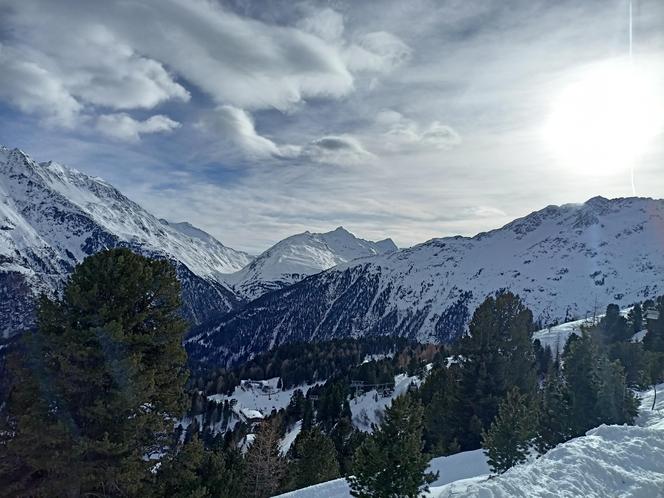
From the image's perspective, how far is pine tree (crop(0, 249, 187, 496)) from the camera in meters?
13.8

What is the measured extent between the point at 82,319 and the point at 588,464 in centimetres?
1708

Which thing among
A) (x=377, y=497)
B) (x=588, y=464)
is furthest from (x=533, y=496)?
(x=377, y=497)

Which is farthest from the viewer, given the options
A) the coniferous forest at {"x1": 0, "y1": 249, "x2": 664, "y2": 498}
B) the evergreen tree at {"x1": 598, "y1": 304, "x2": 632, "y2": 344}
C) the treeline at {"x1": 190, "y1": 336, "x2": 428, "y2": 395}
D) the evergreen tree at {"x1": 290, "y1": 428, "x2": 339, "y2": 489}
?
the treeline at {"x1": 190, "y1": 336, "x2": 428, "y2": 395}

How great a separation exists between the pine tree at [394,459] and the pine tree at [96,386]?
Answer: 781 centimetres

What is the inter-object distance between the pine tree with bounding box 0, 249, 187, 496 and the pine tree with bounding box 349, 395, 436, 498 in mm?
7808

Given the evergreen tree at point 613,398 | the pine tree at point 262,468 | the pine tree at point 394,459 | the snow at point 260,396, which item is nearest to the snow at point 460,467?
the evergreen tree at point 613,398

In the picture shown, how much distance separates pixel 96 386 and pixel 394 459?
1124 cm

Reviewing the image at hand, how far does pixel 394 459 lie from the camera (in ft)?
60.9

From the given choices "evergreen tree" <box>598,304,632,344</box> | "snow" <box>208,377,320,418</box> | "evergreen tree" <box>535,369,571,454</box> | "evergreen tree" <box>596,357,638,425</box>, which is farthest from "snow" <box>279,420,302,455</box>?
"evergreen tree" <box>596,357,638,425</box>

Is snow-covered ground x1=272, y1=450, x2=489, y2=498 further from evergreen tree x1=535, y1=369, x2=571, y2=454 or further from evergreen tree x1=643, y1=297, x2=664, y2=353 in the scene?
evergreen tree x1=643, y1=297, x2=664, y2=353

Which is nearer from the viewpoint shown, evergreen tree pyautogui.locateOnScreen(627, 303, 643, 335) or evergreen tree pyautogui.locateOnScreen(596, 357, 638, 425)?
evergreen tree pyautogui.locateOnScreen(596, 357, 638, 425)

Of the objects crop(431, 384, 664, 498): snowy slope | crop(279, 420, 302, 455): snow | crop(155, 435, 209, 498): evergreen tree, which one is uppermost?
crop(155, 435, 209, 498): evergreen tree

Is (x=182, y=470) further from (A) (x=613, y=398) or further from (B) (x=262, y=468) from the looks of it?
(B) (x=262, y=468)

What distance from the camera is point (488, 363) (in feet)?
121
